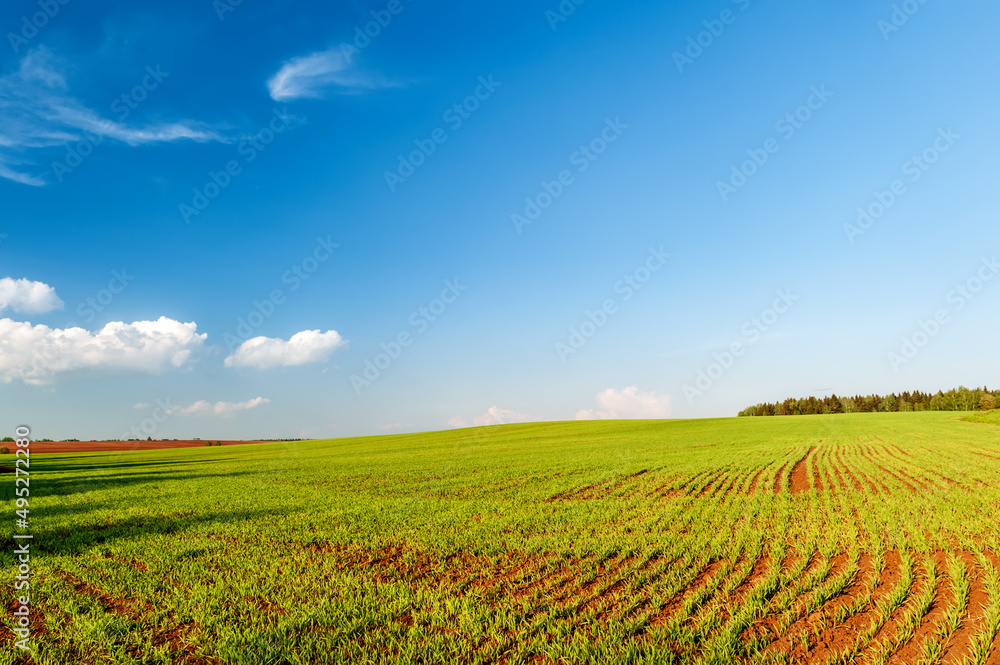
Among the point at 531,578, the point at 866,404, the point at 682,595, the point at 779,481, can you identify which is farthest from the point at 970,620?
the point at 866,404

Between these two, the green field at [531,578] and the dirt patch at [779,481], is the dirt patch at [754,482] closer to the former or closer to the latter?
the green field at [531,578]

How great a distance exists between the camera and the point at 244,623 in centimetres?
732

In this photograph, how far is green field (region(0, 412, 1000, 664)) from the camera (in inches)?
255

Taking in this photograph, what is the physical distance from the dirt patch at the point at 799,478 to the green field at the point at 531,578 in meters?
0.67

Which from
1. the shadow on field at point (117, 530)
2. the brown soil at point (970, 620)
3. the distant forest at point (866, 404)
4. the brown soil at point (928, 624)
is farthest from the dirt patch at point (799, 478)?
the distant forest at point (866, 404)

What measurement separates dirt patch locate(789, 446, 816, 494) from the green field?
2.19ft

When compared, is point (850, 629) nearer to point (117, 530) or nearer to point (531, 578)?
point (531, 578)

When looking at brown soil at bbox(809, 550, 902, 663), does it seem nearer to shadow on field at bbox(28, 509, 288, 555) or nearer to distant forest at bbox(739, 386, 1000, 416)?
shadow on field at bbox(28, 509, 288, 555)

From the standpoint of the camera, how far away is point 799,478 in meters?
22.1

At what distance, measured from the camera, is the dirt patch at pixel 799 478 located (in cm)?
1911

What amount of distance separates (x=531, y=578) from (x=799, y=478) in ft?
62.2

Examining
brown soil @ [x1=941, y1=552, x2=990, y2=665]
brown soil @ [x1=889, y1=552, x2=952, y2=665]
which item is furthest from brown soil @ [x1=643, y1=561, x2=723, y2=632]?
brown soil @ [x1=941, y1=552, x2=990, y2=665]

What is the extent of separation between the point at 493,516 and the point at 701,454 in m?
24.1

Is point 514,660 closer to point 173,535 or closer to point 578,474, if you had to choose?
point 173,535
